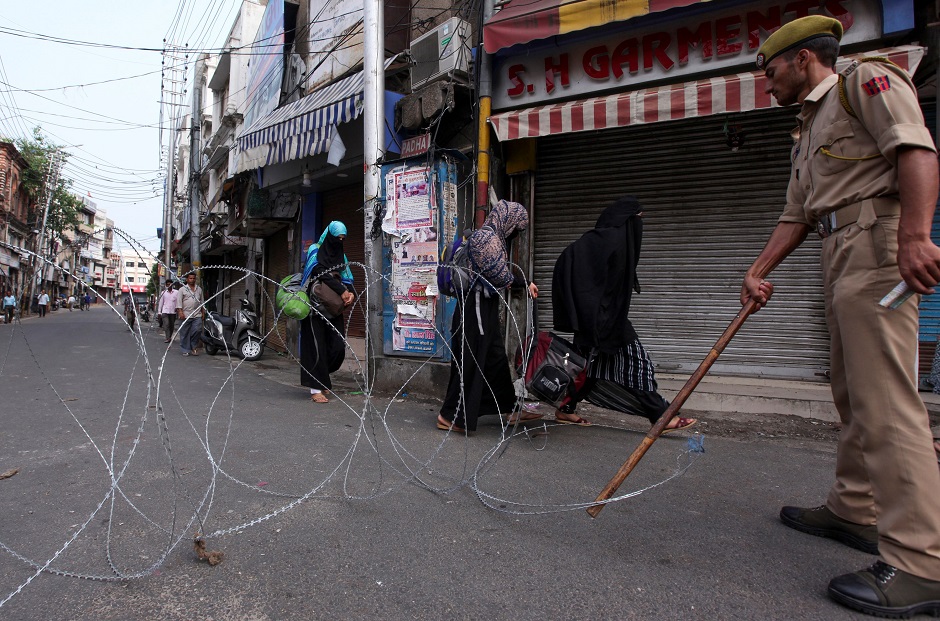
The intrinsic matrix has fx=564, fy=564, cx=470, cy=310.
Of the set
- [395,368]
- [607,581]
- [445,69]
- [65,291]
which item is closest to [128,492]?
[607,581]

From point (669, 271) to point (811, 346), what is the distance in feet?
4.90

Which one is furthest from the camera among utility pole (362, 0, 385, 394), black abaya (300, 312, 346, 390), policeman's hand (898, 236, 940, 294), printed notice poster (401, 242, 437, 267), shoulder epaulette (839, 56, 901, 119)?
printed notice poster (401, 242, 437, 267)

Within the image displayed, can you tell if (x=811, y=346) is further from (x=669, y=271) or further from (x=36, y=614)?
(x=36, y=614)

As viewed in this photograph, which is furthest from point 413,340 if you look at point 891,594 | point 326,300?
point 891,594

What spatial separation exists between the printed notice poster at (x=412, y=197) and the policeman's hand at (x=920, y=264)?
498 centimetres

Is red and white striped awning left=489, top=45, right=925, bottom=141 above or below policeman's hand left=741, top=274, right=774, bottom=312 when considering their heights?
above

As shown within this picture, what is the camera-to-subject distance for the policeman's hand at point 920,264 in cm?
160

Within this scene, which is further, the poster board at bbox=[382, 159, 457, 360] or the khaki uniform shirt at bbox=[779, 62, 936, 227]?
the poster board at bbox=[382, 159, 457, 360]

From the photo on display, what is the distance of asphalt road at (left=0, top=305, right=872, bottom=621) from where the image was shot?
1801 millimetres

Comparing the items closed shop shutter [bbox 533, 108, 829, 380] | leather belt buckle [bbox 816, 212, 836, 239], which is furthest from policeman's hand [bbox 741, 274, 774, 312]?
closed shop shutter [bbox 533, 108, 829, 380]

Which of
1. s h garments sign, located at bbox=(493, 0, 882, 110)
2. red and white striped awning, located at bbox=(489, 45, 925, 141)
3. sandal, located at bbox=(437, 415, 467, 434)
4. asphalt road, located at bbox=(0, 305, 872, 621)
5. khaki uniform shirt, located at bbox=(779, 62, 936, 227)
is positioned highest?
s h garments sign, located at bbox=(493, 0, 882, 110)

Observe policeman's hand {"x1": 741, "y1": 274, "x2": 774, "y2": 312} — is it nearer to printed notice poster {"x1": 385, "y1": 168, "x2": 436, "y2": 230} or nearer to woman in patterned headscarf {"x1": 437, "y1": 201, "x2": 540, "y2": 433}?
woman in patterned headscarf {"x1": 437, "y1": 201, "x2": 540, "y2": 433}

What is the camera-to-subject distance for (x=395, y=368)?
20.6 ft

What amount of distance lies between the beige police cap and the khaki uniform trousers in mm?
760
